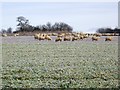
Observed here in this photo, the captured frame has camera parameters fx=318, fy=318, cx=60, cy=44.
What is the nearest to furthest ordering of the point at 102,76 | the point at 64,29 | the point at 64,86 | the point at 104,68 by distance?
the point at 64,86
the point at 102,76
the point at 104,68
the point at 64,29

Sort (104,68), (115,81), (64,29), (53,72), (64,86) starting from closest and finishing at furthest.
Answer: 1. (64,86)
2. (115,81)
3. (53,72)
4. (104,68)
5. (64,29)

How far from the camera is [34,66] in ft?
22.6

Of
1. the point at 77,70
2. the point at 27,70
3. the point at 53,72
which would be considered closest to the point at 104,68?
the point at 77,70

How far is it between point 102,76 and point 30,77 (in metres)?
1.28

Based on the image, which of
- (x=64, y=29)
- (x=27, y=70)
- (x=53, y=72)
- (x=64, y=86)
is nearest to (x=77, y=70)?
(x=53, y=72)

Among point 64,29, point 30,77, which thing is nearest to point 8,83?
point 30,77

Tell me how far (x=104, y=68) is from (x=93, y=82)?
1.48 metres

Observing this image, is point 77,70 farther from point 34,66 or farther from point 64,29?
point 64,29

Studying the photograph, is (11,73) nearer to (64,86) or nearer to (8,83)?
(8,83)

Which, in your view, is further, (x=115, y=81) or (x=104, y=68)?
(x=104, y=68)

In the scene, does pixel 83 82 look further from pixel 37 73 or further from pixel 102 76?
pixel 37 73

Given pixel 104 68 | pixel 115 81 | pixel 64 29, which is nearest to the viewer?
pixel 115 81

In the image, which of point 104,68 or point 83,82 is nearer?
point 83,82

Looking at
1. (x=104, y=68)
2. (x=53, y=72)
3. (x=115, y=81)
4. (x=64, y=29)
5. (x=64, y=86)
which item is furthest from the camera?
(x=64, y=29)
